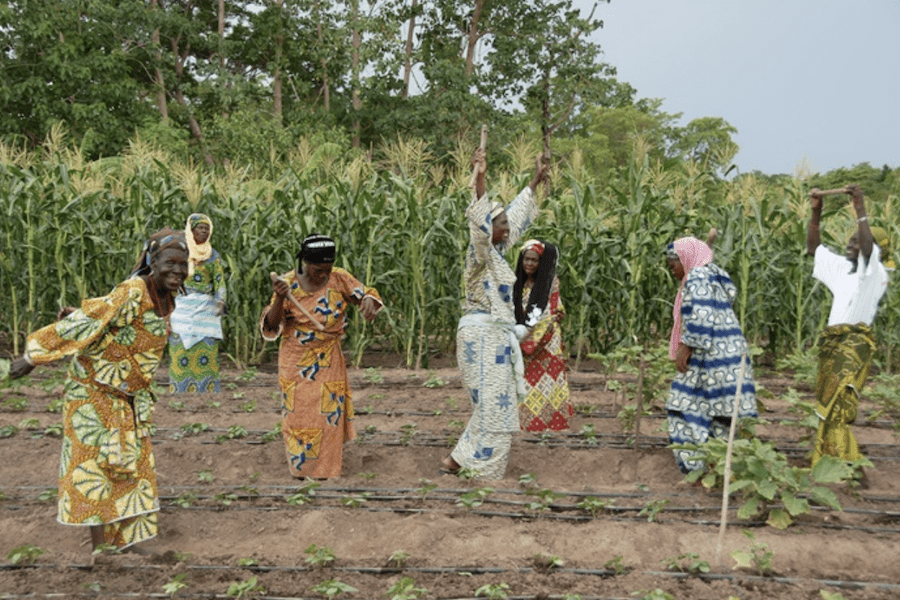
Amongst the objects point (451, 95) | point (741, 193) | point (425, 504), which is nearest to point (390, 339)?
point (741, 193)

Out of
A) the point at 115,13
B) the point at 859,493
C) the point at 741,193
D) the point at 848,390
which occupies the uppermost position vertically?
the point at 115,13

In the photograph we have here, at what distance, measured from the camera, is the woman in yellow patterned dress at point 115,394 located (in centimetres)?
384

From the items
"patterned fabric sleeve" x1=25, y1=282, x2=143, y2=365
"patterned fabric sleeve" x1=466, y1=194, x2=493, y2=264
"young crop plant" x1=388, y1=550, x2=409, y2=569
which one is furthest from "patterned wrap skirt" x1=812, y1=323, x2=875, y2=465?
"patterned fabric sleeve" x1=25, y1=282, x2=143, y2=365

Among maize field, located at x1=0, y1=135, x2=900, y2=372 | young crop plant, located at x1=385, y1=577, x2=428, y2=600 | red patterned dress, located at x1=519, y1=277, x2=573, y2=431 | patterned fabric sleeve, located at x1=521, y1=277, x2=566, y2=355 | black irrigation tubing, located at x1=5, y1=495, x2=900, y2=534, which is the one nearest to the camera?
young crop plant, located at x1=385, y1=577, x2=428, y2=600

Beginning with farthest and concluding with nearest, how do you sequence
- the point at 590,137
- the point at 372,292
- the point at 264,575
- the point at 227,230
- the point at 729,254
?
the point at 590,137
the point at 227,230
the point at 729,254
the point at 372,292
the point at 264,575

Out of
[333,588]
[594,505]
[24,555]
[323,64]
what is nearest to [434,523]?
[594,505]

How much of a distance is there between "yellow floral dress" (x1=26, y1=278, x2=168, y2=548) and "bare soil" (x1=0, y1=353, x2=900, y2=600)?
0.82ft

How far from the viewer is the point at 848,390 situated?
16.3ft

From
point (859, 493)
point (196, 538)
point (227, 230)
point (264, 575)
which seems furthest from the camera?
point (227, 230)

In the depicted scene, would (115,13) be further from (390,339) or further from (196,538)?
(196,538)

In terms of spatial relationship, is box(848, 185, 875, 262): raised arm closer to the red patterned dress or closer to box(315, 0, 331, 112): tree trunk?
the red patterned dress

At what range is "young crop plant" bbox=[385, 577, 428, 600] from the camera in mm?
3280

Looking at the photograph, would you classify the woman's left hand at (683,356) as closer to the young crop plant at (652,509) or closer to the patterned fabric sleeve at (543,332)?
the young crop plant at (652,509)

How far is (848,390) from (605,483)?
1573mm
